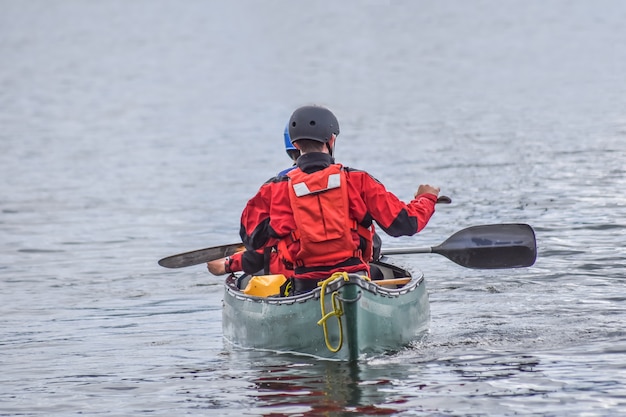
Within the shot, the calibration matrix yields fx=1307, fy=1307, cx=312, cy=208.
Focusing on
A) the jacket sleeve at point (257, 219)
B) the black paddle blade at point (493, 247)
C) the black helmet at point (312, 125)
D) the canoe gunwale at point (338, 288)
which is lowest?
the canoe gunwale at point (338, 288)

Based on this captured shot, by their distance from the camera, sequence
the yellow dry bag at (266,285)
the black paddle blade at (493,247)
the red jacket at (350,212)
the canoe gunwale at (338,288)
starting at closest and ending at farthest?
the canoe gunwale at (338,288) < the red jacket at (350,212) < the yellow dry bag at (266,285) < the black paddle blade at (493,247)

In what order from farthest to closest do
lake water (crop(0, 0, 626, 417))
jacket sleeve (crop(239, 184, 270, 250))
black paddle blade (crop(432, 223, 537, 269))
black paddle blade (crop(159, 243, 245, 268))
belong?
black paddle blade (crop(159, 243, 245, 268)), black paddle blade (crop(432, 223, 537, 269)), jacket sleeve (crop(239, 184, 270, 250)), lake water (crop(0, 0, 626, 417))

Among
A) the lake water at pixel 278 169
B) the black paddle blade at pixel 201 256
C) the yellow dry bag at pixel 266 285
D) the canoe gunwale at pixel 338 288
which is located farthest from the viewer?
the black paddle blade at pixel 201 256

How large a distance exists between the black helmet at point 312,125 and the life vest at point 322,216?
24cm

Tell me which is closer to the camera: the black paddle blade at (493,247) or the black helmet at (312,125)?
the black helmet at (312,125)

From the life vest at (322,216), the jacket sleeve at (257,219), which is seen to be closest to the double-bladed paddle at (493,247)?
the life vest at (322,216)

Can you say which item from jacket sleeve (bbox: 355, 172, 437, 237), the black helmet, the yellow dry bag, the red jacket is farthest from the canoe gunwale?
the black helmet

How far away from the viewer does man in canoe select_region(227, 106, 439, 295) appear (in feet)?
30.2

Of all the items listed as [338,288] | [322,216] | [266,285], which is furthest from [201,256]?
[338,288]

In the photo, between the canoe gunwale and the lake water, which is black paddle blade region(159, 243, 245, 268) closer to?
the canoe gunwale

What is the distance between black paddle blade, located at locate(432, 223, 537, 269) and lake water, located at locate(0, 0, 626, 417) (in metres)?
0.53

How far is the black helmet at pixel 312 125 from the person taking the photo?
924 centimetres

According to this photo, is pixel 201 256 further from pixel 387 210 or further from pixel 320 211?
pixel 387 210

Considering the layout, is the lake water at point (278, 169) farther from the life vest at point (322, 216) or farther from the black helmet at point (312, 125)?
the black helmet at point (312, 125)
